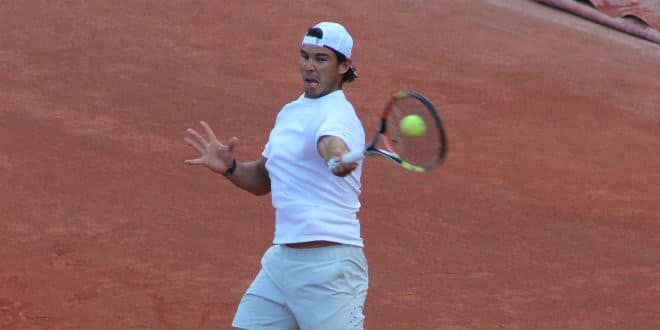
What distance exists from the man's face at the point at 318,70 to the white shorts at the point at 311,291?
23.6 inches

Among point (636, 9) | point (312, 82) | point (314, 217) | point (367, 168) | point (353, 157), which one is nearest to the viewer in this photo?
point (353, 157)

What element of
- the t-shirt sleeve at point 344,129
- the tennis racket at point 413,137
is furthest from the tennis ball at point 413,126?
the t-shirt sleeve at point 344,129

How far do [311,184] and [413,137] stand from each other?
45 centimetres

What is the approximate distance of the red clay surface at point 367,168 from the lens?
7730 millimetres

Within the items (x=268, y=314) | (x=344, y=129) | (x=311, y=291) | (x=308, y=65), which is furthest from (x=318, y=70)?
(x=268, y=314)

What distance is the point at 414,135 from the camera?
4.38 metres

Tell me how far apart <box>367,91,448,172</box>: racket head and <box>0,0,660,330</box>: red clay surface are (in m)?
3.00

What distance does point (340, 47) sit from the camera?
4.75 m

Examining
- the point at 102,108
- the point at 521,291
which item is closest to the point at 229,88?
the point at 102,108

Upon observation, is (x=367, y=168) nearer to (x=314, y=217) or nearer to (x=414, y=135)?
(x=314, y=217)

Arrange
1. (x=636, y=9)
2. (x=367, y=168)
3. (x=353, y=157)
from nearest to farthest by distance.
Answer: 1. (x=353, y=157)
2. (x=367, y=168)
3. (x=636, y=9)

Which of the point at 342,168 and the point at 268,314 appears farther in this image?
the point at 268,314

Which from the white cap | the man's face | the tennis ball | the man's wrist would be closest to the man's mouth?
the man's face

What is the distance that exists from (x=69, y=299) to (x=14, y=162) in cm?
228
